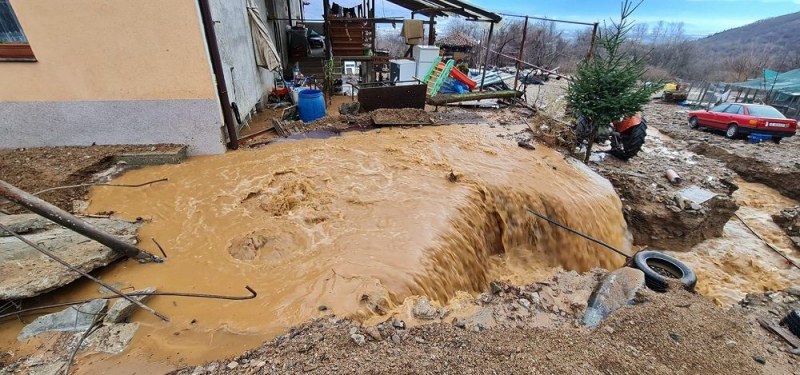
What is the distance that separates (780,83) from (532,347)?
87.9 ft

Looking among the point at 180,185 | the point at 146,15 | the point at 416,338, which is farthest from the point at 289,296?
the point at 146,15

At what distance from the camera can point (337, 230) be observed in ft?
16.1

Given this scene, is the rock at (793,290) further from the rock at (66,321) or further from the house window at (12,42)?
the house window at (12,42)

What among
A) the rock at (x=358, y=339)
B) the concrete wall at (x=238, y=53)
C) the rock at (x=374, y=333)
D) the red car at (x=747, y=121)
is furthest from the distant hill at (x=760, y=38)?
the rock at (x=358, y=339)

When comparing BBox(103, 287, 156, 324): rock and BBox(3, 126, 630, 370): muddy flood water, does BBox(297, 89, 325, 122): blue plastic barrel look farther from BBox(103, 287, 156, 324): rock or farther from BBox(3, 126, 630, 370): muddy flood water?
BBox(103, 287, 156, 324): rock

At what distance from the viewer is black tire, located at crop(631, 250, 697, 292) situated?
4.84 metres

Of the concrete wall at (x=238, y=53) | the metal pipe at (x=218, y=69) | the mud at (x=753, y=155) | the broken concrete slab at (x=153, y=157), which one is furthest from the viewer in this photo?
the mud at (x=753, y=155)

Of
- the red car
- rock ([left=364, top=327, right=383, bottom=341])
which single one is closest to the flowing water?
rock ([left=364, top=327, right=383, bottom=341])

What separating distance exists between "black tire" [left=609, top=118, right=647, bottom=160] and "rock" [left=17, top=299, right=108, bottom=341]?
10.3 meters

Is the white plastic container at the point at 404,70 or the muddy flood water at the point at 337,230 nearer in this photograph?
the muddy flood water at the point at 337,230

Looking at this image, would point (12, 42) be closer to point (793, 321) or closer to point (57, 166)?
point (57, 166)

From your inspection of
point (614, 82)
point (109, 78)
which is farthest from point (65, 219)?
point (614, 82)

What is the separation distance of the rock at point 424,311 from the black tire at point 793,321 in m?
4.08

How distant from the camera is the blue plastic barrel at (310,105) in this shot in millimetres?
9195
